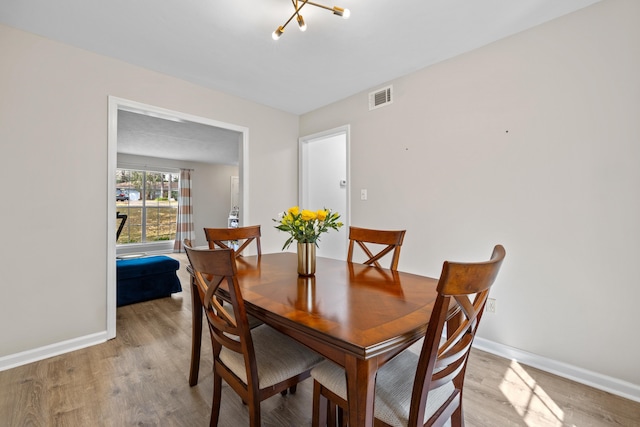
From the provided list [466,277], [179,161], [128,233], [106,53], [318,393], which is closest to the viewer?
[466,277]

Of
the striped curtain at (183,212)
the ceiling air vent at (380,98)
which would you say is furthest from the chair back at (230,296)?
the striped curtain at (183,212)

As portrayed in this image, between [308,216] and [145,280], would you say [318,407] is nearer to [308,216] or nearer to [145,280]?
[308,216]

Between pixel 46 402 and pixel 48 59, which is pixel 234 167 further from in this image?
pixel 46 402

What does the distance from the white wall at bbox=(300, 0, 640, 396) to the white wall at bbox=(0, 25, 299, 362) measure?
Result: 2.84 m

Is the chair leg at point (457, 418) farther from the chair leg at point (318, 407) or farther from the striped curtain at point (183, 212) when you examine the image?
the striped curtain at point (183, 212)

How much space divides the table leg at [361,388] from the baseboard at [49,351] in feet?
8.43

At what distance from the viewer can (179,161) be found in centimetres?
746

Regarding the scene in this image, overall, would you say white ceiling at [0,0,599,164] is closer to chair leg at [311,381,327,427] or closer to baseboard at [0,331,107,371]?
chair leg at [311,381,327,427]

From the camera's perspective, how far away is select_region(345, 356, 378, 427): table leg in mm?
820

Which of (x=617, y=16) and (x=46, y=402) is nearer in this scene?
Answer: (x=46, y=402)

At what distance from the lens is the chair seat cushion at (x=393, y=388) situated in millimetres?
942

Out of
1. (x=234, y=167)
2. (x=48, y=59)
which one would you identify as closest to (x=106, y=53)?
(x=48, y=59)

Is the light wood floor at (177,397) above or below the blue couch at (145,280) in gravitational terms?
below

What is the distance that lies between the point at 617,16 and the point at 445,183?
4.75 ft
